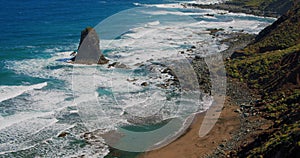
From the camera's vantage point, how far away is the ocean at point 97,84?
31.0 metres

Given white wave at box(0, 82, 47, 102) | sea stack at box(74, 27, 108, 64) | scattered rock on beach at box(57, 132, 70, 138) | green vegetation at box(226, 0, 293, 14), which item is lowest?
scattered rock on beach at box(57, 132, 70, 138)

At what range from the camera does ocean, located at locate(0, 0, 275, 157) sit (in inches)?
1219

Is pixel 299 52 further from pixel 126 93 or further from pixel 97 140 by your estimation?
pixel 97 140

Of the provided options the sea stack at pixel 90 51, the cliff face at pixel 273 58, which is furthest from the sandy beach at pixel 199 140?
the sea stack at pixel 90 51

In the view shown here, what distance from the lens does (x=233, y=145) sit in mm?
28188

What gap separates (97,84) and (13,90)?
9615 millimetres

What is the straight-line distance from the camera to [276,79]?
129 feet

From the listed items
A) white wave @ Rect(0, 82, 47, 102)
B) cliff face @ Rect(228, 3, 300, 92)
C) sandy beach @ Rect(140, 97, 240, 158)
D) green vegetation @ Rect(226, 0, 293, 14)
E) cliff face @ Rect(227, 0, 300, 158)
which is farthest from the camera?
green vegetation @ Rect(226, 0, 293, 14)

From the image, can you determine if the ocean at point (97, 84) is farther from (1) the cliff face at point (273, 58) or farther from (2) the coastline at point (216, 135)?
(1) the cliff face at point (273, 58)

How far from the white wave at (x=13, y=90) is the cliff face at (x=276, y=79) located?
2352 cm

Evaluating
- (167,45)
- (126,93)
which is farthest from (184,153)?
(167,45)

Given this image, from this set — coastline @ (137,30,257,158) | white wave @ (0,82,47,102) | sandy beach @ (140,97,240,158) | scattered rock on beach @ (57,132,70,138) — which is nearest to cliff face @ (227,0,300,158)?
coastline @ (137,30,257,158)

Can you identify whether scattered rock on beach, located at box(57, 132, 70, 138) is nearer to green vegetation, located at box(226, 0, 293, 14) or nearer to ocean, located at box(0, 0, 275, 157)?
ocean, located at box(0, 0, 275, 157)

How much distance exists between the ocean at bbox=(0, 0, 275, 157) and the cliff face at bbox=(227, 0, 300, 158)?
6.23 metres
